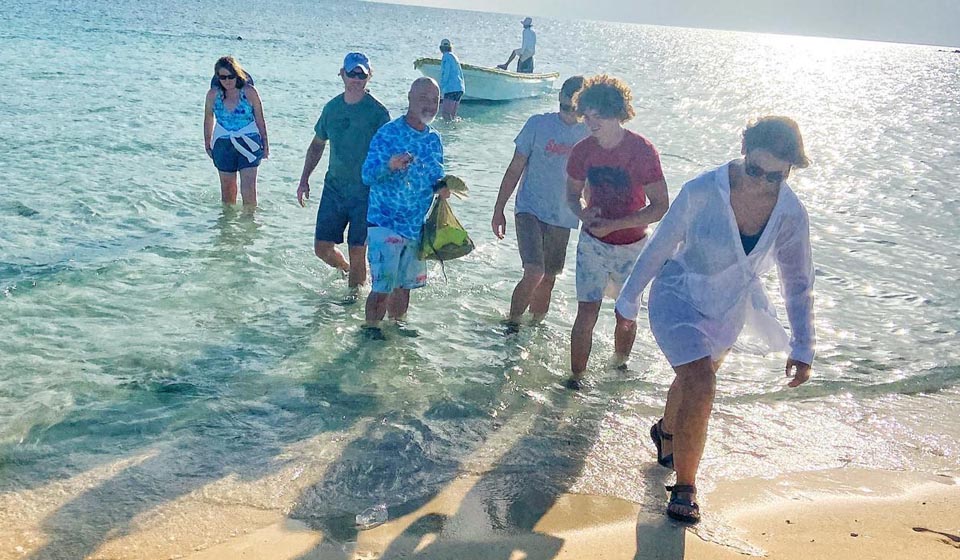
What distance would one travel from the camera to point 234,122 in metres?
8.27

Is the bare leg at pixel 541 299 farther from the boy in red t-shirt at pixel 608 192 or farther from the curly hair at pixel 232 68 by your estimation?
the curly hair at pixel 232 68

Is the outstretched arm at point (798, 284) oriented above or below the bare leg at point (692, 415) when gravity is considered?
above

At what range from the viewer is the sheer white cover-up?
12.0ft

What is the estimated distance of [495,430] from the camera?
488 centimetres

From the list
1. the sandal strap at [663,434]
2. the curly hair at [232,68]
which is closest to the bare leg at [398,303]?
the sandal strap at [663,434]

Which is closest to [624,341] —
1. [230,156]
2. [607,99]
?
[607,99]

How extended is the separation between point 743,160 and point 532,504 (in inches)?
74.5

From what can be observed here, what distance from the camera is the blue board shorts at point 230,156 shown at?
8406 mm

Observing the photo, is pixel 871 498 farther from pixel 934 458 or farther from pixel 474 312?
pixel 474 312

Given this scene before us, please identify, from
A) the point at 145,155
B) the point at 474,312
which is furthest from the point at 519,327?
the point at 145,155

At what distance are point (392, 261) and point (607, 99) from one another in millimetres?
1934

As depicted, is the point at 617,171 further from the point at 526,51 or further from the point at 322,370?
the point at 526,51

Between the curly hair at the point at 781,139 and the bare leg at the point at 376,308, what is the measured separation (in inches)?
123

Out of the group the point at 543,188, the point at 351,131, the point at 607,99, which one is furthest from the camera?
the point at 351,131
